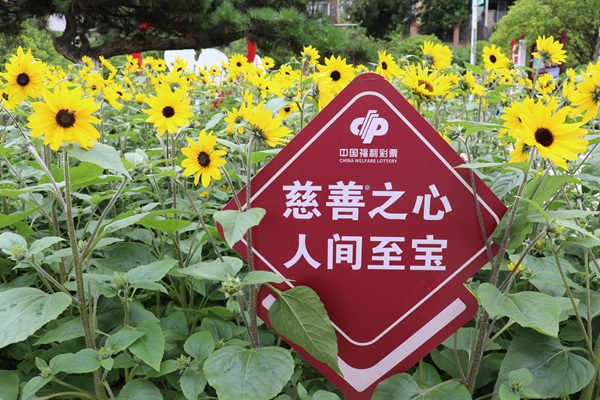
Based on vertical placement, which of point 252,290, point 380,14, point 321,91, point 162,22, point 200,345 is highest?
point 380,14

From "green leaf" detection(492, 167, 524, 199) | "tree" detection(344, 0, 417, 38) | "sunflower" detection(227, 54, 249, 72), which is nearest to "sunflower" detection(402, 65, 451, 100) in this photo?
"green leaf" detection(492, 167, 524, 199)

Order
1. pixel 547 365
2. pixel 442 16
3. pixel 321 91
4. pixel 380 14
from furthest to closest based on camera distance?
1. pixel 380 14
2. pixel 442 16
3. pixel 321 91
4. pixel 547 365

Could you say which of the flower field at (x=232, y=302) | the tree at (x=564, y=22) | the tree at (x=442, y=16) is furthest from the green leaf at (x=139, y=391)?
the tree at (x=442, y=16)

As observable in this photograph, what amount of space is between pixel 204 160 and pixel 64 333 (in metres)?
0.49

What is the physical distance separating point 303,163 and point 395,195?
0.70ft

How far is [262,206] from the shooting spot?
4.29ft

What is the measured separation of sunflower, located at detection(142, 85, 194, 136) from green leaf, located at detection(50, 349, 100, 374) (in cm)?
62

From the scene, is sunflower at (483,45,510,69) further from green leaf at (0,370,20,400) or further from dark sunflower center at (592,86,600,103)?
green leaf at (0,370,20,400)

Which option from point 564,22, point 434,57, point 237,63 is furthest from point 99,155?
point 564,22

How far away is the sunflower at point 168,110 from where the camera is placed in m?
1.59

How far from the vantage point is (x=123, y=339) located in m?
1.23

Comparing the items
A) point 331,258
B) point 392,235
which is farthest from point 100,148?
point 392,235

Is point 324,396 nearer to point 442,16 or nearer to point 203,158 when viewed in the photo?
point 203,158

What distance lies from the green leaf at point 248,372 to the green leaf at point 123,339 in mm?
169
